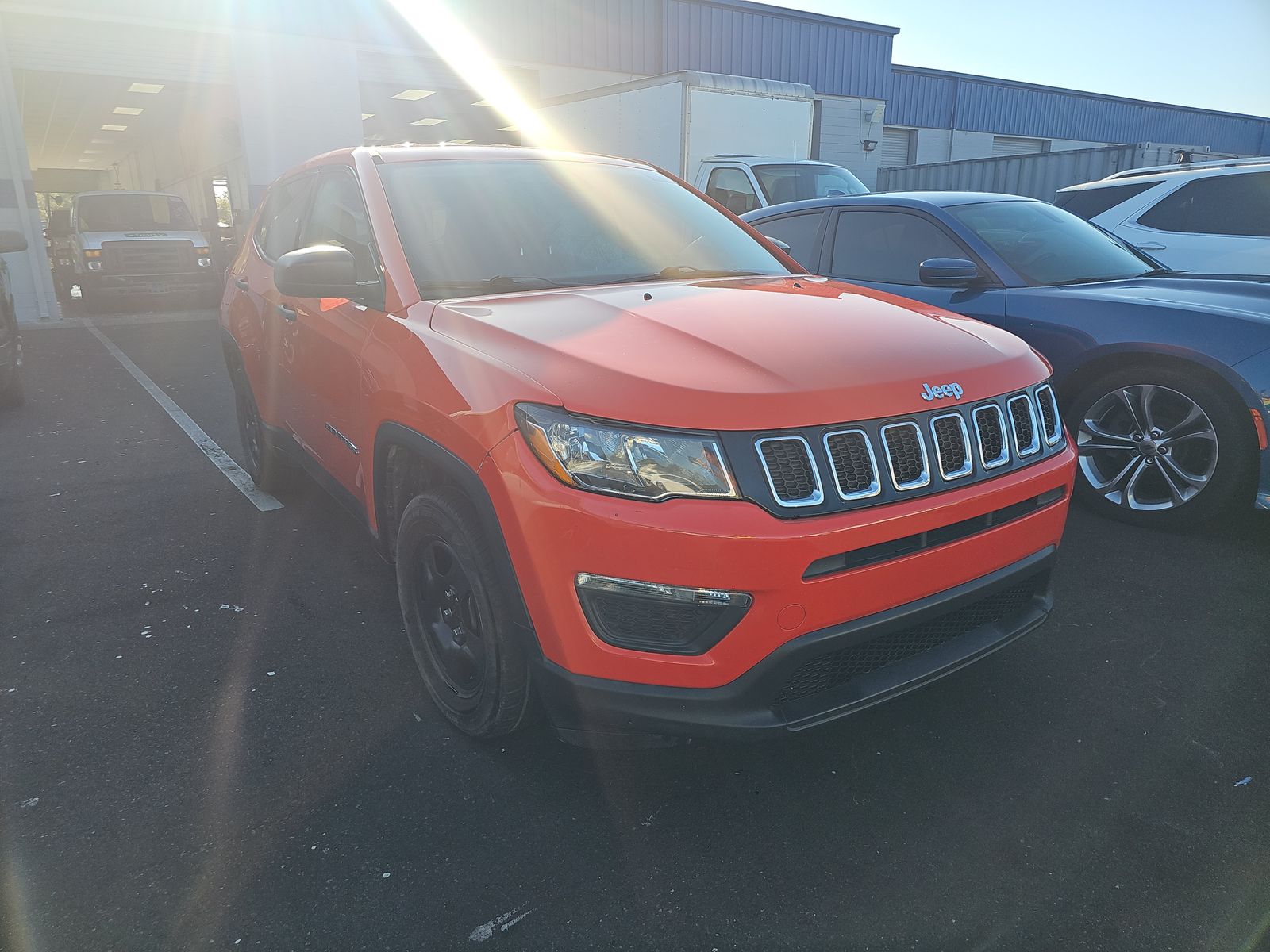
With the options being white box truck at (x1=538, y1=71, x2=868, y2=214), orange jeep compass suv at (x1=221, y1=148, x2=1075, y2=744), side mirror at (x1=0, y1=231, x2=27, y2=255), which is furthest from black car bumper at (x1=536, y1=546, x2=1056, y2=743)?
white box truck at (x1=538, y1=71, x2=868, y2=214)

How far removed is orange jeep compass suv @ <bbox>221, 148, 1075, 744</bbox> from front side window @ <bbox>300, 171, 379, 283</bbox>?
0.21 ft

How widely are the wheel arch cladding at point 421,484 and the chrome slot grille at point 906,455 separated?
92 centimetres

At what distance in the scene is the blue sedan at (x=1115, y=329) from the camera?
12.3 ft

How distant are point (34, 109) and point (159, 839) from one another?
1144 inches

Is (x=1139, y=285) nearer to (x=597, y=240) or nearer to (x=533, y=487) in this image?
(x=597, y=240)

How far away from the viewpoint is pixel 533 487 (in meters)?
1.94

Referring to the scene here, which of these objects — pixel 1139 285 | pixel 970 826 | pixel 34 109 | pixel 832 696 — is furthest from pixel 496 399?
pixel 34 109

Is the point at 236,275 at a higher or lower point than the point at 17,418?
higher

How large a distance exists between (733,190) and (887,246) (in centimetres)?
543

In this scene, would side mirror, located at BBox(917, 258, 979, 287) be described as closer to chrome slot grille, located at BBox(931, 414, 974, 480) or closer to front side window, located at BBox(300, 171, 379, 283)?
chrome slot grille, located at BBox(931, 414, 974, 480)

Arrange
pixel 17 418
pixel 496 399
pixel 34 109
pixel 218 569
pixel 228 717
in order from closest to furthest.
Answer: pixel 496 399 → pixel 228 717 → pixel 218 569 → pixel 17 418 → pixel 34 109

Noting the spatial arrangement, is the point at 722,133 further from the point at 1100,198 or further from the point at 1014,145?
the point at 1014,145

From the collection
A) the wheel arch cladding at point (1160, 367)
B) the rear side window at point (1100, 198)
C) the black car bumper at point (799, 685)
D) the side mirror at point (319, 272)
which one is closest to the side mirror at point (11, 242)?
the side mirror at point (319, 272)

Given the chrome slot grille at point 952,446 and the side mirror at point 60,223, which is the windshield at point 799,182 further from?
the side mirror at point 60,223
